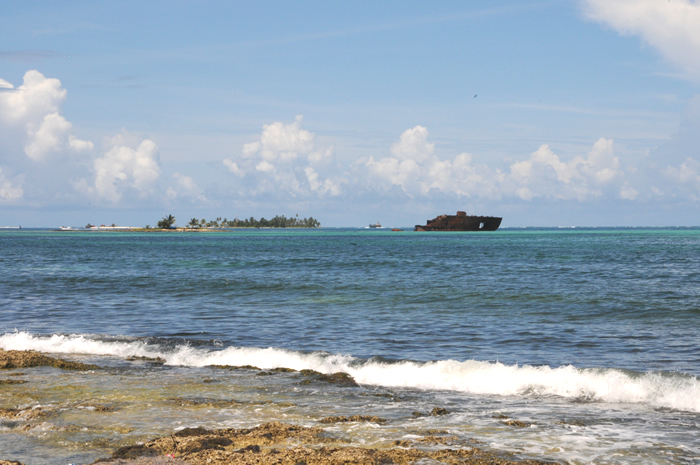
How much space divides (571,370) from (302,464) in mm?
7724

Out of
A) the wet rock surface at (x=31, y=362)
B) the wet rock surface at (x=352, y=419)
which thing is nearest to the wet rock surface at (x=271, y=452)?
the wet rock surface at (x=352, y=419)

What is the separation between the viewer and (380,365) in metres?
14.2

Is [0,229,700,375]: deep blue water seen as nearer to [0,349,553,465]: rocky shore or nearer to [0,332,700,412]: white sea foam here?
[0,332,700,412]: white sea foam

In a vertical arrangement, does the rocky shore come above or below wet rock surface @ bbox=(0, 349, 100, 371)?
above

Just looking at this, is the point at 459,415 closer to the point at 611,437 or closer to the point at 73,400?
the point at 611,437

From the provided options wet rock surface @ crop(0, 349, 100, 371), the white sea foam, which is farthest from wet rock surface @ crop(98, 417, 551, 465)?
wet rock surface @ crop(0, 349, 100, 371)

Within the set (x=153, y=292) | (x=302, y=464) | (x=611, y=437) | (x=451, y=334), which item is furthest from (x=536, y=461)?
(x=153, y=292)

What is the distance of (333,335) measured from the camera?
64.0 ft

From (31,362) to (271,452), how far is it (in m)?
9.70

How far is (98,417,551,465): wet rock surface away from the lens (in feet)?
25.7

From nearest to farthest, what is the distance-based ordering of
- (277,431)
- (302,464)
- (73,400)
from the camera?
(302,464), (277,431), (73,400)

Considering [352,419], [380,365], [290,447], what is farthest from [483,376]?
[290,447]

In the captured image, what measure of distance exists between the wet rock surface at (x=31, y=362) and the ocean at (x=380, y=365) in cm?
40

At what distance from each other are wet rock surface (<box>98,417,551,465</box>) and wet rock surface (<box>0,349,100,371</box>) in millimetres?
6933
